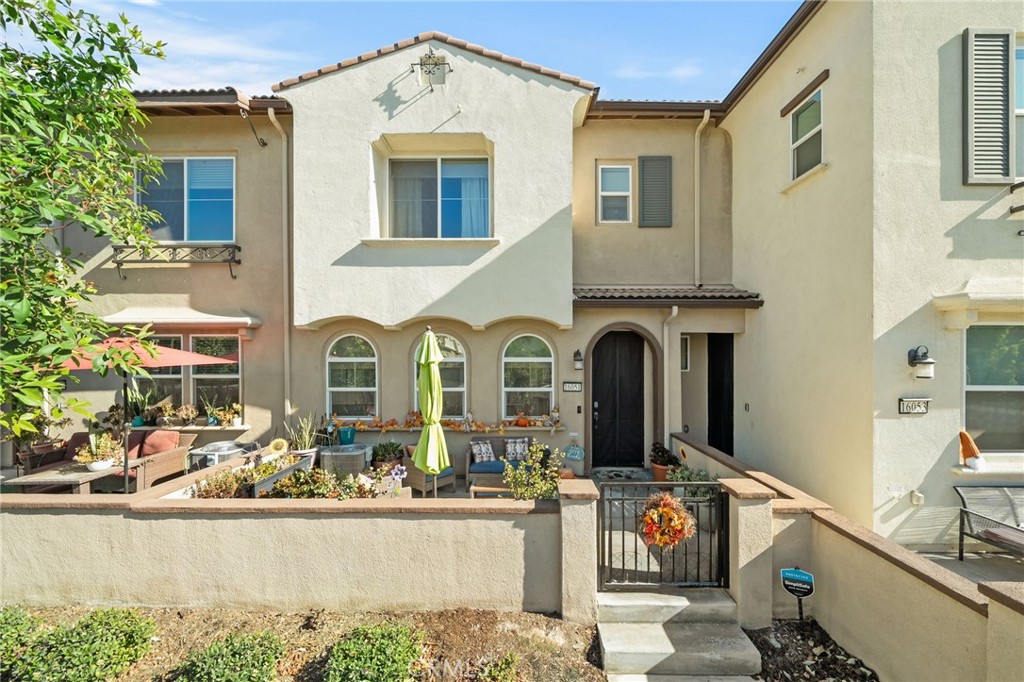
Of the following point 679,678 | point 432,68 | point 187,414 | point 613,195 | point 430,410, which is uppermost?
point 432,68

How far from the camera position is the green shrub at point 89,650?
4.21m

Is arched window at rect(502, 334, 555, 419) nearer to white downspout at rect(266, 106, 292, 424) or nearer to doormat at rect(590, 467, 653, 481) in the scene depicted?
doormat at rect(590, 467, 653, 481)

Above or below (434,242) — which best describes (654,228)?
above

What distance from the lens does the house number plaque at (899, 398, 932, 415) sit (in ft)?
20.4

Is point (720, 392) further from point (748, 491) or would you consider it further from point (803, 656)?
point (803, 656)

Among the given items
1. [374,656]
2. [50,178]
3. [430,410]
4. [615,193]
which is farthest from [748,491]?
[50,178]

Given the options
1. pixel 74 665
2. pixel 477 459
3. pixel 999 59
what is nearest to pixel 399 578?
pixel 74 665

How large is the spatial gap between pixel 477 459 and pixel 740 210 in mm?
8322

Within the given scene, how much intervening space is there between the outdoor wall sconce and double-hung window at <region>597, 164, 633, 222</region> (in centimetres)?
625

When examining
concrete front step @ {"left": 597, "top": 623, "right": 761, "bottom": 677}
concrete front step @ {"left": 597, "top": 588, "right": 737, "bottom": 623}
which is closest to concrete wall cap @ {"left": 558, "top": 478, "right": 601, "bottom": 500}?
concrete front step @ {"left": 597, "top": 588, "right": 737, "bottom": 623}

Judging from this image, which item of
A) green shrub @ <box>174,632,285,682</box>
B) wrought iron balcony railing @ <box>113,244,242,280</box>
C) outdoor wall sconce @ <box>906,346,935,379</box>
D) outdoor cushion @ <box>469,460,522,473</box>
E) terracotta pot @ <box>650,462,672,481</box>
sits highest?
wrought iron balcony railing @ <box>113,244,242,280</box>

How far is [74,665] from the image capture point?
4.26 metres

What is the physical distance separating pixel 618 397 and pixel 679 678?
254 inches

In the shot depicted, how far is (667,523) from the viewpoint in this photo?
199 inches
